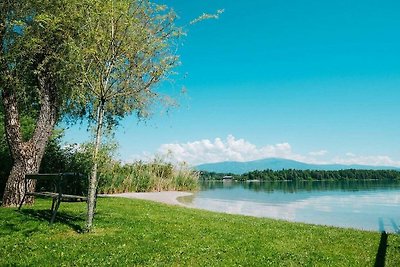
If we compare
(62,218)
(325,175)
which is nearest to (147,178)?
(62,218)

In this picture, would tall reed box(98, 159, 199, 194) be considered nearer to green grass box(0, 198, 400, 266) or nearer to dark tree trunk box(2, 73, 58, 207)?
dark tree trunk box(2, 73, 58, 207)

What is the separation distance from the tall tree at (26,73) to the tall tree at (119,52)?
598 centimetres

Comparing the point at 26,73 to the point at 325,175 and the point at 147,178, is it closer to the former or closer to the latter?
the point at 147,178

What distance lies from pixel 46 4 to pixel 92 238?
13321 millimetres

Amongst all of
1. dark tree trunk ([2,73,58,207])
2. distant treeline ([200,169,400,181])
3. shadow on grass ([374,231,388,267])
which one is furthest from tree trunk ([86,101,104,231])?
distant treeline ([200,169,400,181])

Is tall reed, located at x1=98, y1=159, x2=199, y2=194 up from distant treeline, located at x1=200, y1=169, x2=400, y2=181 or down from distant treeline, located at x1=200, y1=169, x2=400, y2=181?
down

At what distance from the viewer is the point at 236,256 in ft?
32.9

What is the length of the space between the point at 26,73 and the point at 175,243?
14420 millimetres

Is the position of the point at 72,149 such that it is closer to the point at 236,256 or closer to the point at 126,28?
the point at 126,28

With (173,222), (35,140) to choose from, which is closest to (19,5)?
(35,140)

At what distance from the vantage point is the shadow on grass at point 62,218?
43.0ft

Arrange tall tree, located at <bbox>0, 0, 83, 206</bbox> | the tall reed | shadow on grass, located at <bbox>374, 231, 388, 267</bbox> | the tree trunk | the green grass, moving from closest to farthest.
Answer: the green grass < shadow on grass, located at <bbox>374, 231, 388, 267</bbox> < the tree trunk < tall tree, located at <bbox>0, 0, 83, 206</bbox> < the tall reed

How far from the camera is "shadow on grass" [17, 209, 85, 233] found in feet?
43.0

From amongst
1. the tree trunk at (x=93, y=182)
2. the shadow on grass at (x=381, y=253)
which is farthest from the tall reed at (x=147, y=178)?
the shadow on grass at (x=381, y=253)
